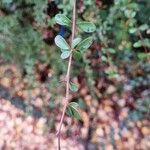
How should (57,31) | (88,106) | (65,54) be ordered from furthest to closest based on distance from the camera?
(88,106), (57,31), (65,54)

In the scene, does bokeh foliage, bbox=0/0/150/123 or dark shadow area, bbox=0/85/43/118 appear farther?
dark shadow area, bbox=0/85/43/118

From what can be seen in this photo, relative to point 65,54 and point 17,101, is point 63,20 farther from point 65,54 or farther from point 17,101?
point 17,101

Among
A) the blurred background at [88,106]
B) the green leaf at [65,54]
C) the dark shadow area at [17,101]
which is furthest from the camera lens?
the dark shadow area at [17,101]

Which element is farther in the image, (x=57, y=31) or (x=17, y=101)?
(x=17, y=101)

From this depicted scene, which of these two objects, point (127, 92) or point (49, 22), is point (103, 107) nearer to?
point (127, 92)

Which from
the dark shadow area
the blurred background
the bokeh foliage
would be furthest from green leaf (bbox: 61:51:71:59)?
the dark shadow area

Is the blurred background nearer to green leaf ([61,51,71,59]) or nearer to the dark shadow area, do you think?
the dark shadow area

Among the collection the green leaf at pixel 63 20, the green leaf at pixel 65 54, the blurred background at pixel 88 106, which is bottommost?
the blurred background at pixel 88 106

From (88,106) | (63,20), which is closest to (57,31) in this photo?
(88,106)

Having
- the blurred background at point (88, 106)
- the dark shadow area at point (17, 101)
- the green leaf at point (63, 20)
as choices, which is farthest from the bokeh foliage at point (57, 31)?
the green leaf at point (63, 20)

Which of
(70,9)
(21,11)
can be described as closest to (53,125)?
(21,11)

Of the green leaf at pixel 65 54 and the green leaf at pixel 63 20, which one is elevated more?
the green leaf at pixel 63 20

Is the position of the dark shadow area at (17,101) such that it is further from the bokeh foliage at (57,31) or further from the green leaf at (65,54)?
the green leaf at (65,54)
